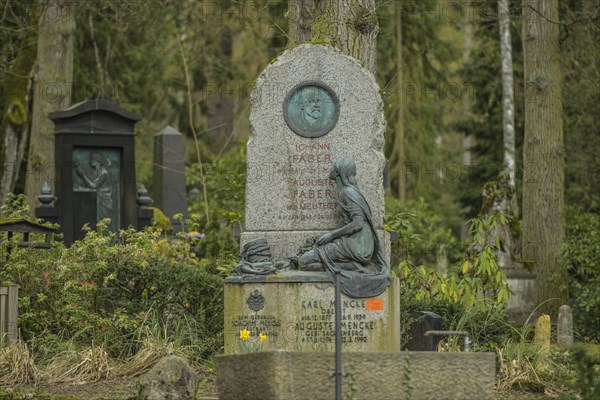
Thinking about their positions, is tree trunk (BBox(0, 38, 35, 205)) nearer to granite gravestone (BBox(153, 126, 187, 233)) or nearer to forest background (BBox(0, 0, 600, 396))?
forest background (BBox(0, 0, 600, 396))

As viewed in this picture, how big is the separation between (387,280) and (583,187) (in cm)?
1614

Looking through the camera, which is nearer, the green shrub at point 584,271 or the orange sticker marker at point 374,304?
the orange sticker marker at point 374,304

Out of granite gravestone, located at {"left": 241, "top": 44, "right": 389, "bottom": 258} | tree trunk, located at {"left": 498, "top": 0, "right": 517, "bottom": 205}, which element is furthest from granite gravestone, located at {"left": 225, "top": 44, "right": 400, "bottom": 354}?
tree trunk, located at {"left": 498, "top": 0, "right": 517, "bottom": 205}

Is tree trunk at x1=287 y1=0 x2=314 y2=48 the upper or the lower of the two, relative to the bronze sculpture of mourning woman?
upper

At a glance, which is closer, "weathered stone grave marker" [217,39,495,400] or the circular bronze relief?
"weathered stone grave marker" [217,39,495,400]

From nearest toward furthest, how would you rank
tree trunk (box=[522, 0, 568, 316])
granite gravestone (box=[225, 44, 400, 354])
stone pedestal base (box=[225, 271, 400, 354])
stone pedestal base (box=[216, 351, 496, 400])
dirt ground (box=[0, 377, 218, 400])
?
stone pedestal base (box=[216, 351, 496, 400]) → dirt ground (box=[0, 377, 218, 400]) → stone pedestal base (box=[225, 271, 400, 354]) → granite gravestone (box=[225, 44, 400, 354]) → tree trunk (box=[522, 0, 568, 316])

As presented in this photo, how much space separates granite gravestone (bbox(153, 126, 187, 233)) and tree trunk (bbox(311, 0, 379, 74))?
29.4ft

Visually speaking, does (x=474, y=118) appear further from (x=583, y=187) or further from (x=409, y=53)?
(x=583, y=187)

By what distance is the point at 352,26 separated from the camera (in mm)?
16844

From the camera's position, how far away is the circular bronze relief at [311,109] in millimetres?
13703

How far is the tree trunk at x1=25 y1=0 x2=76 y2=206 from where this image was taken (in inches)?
970

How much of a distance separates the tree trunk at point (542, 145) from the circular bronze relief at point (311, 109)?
8.91 metres

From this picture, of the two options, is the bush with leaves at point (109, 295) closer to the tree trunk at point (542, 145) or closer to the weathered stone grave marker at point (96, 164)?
the weathered stone grave marker at point (96, 164)

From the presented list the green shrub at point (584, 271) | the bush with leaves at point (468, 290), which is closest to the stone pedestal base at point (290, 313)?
the bush with leaves at point (468, 290)
